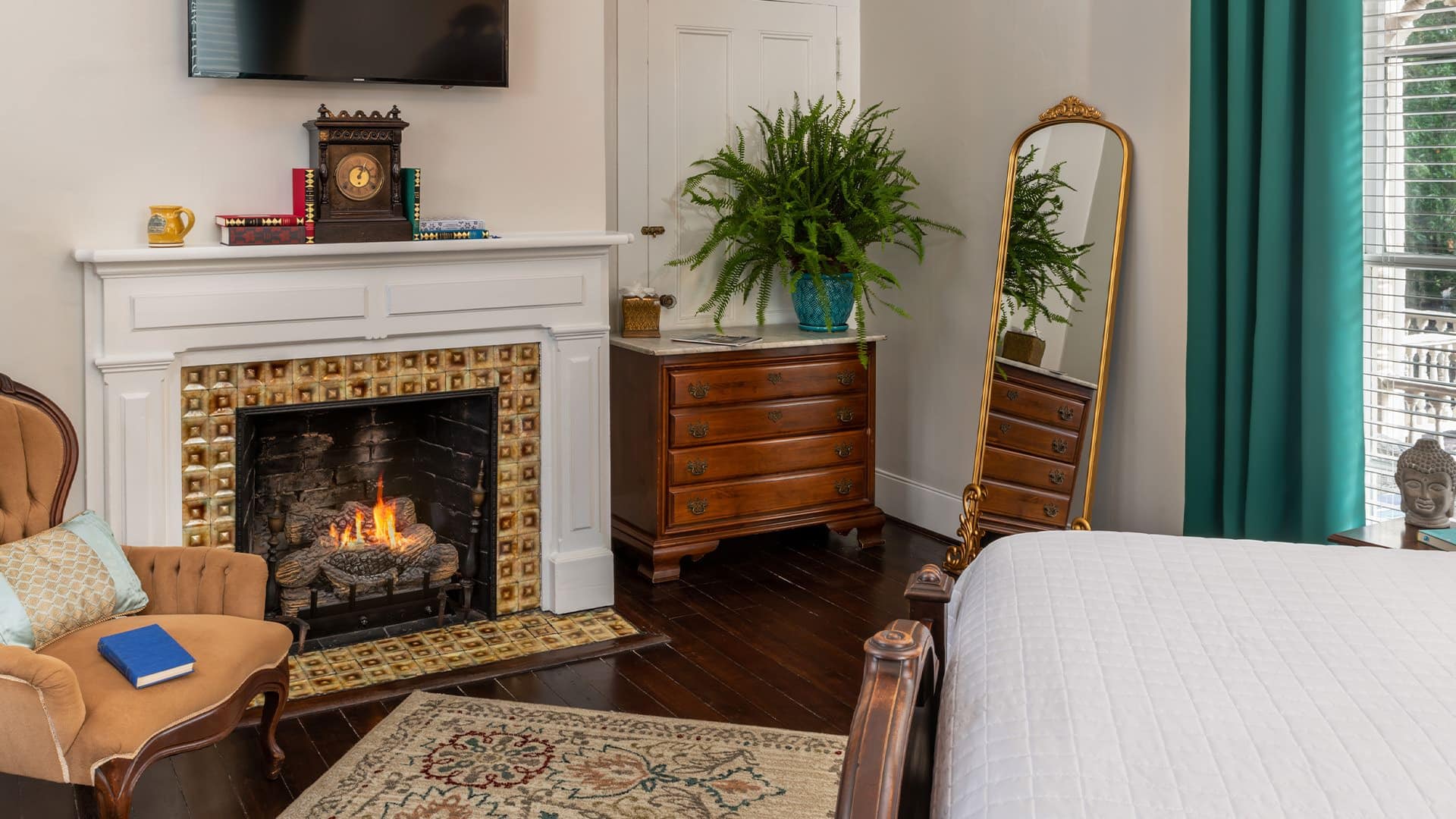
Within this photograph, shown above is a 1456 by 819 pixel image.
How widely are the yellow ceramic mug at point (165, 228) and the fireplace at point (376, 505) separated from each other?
604mm

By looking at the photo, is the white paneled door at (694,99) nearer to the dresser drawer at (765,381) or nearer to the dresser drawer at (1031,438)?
the dresser drawer at (765,381)

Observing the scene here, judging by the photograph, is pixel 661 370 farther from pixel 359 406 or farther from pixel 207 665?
pixel 207 665

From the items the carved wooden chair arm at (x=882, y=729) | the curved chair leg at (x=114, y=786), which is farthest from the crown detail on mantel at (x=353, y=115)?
the carved wooden chair arm at (x=882, y=729)

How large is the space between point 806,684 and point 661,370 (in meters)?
1.34

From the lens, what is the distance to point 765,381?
4.56 meters

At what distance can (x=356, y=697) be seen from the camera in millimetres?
3365

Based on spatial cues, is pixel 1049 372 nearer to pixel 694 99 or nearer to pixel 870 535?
pixel 870 535

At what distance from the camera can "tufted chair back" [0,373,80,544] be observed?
2.82 m

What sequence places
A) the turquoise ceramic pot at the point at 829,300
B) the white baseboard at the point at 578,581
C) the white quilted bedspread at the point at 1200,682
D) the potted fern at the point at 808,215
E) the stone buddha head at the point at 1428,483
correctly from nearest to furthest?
the white quilted bedspread at the point at 1200,682 → the stone buddha head at the point at 1428,483 → the white baseboard at the point at 578,581 → the potted fern at the point at 808,215 → the turquoise ceramic pot at the point at 829,300

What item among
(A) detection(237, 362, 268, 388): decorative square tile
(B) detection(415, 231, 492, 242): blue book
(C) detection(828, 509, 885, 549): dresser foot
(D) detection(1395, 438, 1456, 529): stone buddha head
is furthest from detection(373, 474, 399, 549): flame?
(D) detection(1395, 438, 1456, 529): stone buddha head

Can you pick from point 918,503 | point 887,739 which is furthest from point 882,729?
point 918,503

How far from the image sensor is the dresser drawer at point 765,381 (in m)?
4.41

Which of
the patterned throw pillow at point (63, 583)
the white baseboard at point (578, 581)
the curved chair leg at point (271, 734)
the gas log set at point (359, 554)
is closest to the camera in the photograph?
the patterned throw pillow at point (63, 583)

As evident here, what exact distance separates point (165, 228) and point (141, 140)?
26cm
